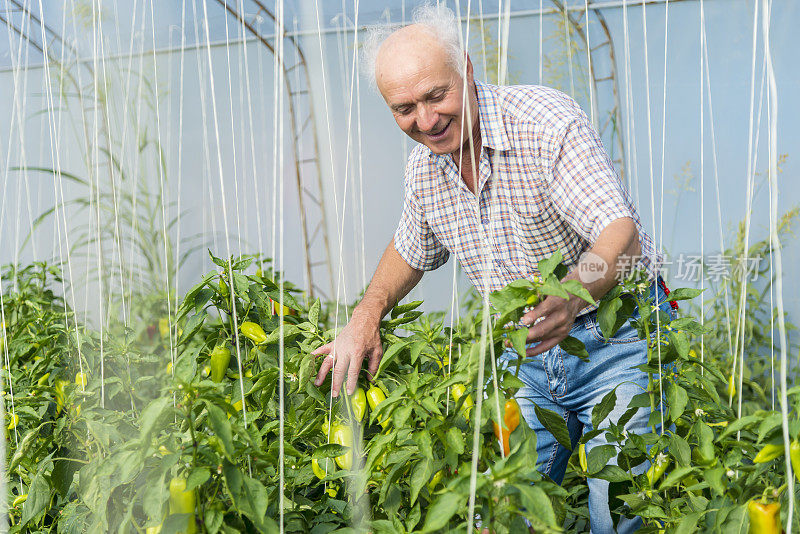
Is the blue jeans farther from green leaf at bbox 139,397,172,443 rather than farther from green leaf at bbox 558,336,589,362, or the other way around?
green leaf at bbox 139,397,172,443

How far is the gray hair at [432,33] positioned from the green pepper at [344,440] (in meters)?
0.55

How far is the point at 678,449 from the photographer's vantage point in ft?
→ 2.68

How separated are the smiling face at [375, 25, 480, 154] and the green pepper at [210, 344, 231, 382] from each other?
0.43 m

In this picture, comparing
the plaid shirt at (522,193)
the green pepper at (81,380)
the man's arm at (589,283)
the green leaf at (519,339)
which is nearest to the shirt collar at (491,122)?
the plaid shirt at (522,193)

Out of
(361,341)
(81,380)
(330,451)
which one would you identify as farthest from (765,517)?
(81,380)

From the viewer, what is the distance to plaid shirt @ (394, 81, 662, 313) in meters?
1.01

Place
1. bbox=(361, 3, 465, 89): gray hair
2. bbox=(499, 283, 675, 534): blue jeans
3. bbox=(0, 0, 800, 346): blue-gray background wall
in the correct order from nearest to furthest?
bbox=(361, 3, 465, 89): gray hair
bbox=(499, 283, 675, 534): blue jeans
bbox=(0, 0, 800, 346): blue-gray background wall

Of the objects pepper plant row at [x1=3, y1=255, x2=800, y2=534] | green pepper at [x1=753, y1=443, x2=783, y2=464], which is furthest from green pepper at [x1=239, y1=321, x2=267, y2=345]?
green pepper at [x1=753, y1=443, x2=783, y2=464]

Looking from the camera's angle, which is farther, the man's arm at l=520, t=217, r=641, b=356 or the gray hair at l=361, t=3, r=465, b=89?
the gray hair at l=361, t=3, r=465, b=89

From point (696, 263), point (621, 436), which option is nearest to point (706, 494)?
point (621, 436)

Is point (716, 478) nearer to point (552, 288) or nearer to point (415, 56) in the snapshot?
point (552, 288)

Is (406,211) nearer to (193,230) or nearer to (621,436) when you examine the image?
(621,436)

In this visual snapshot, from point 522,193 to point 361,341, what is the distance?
0.35 m

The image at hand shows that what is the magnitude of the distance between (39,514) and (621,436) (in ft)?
2.59
